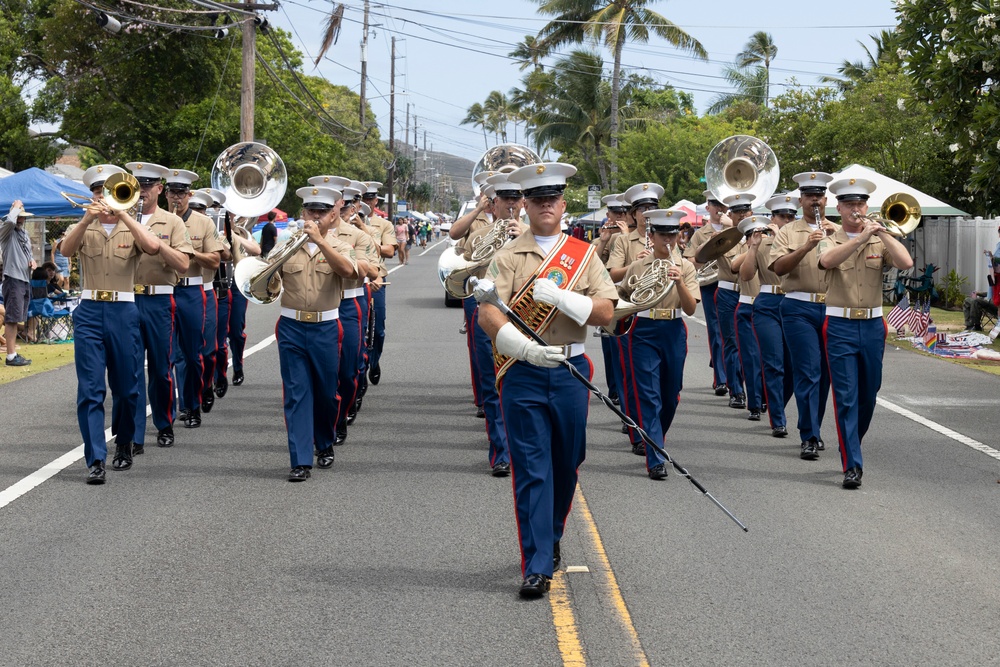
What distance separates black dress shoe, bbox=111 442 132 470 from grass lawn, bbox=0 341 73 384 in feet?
19.1

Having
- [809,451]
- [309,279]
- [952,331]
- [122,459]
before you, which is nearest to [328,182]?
[309,279]

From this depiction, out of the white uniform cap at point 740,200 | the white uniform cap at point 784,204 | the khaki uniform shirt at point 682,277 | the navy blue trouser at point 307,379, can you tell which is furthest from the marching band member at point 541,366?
the white uniform cap at point 740,200

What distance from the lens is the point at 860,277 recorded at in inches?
355

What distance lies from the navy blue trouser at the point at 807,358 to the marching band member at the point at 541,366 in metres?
4.12

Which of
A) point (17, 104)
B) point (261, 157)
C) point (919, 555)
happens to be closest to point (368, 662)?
point (919, 555)

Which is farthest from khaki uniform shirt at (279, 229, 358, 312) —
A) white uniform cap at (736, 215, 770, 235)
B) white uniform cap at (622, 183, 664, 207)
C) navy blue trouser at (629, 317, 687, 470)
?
white uniform cap at (736, 215, 770, 235)

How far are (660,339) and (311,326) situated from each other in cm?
254

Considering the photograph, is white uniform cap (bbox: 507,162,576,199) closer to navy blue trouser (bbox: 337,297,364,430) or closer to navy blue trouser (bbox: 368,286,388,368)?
navy blue trouser (bbox: 337,297,364,430)

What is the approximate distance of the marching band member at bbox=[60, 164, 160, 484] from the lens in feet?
28.7

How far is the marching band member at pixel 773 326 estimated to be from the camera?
11.2 metres

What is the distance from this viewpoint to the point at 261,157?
14414 mm

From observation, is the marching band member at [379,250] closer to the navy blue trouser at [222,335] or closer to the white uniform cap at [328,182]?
the navy blue trouser at [222,335]

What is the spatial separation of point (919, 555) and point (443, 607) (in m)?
2.72

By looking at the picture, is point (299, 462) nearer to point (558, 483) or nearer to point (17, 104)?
point (558, 483)
